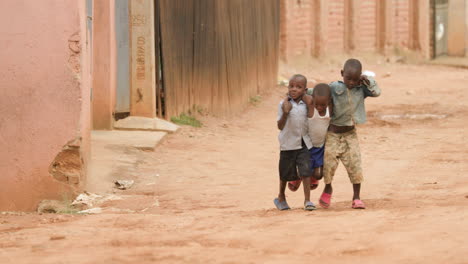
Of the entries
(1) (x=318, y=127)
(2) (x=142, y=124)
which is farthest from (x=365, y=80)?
(2) (x=142, y=124)

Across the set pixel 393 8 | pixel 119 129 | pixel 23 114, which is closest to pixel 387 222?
pixel 23 114

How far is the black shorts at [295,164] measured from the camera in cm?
664

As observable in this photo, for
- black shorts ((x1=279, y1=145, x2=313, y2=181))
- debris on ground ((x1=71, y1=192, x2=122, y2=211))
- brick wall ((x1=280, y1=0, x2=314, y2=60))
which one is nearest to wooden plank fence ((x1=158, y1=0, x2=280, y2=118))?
debris on ground ((x1=71, y1=192, x2=122, y2=211))

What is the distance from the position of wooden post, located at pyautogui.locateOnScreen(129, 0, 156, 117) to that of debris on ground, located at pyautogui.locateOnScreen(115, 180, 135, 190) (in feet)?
9.61

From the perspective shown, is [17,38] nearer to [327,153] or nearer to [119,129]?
[327,153]

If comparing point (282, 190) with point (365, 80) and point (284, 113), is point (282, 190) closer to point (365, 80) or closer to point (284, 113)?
point (284, 113)

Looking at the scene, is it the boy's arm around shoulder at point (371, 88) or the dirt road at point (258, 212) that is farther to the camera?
the boy's arm around shoulder at point (371, 88)

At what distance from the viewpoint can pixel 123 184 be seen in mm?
8742

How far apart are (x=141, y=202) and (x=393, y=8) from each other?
743 inches

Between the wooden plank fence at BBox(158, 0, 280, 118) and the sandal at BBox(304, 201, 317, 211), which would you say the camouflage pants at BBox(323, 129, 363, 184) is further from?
the wooden plank fence at BBox(158, 0, 280, 118)

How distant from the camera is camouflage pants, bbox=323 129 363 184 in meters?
6.72

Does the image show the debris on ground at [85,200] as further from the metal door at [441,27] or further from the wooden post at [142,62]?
the metal door at [441,27]

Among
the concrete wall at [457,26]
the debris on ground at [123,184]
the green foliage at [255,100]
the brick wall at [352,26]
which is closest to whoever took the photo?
the debris on ground at [123,184]

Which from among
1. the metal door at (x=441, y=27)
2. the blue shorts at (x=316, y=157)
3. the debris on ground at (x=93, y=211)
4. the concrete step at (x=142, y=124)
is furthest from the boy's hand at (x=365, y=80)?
the metal door at (x=441, y=27)
